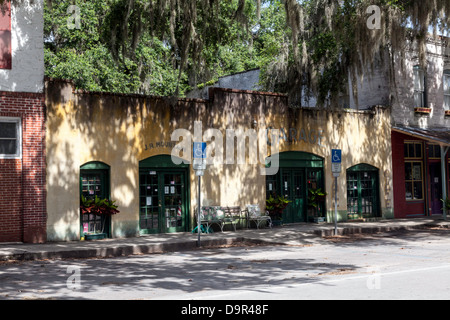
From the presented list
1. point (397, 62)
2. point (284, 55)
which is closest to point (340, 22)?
point (284, 55)

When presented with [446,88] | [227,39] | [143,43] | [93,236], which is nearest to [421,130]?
[446,88]

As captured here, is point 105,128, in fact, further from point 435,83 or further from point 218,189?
point 435,83

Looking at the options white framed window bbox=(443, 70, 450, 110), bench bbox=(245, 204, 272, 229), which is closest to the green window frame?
bench bbox=(245, 204, 272, 229)

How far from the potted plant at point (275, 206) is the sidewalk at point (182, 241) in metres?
0.60

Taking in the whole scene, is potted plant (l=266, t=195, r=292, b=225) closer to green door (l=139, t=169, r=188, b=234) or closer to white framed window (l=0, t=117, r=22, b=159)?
green door (l=139, t=169, r=188, b=234)

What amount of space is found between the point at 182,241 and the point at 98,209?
2.90m

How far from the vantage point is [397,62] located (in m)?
25.1

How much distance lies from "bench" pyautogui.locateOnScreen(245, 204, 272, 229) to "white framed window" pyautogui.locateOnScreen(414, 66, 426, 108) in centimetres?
1018

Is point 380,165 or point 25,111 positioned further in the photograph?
point 380,165

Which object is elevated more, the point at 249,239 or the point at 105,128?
the point at 105,128

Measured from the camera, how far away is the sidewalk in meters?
14.4

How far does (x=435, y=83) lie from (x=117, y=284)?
21.6 m

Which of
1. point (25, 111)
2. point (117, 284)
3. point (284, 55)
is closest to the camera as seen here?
point (117, 284)

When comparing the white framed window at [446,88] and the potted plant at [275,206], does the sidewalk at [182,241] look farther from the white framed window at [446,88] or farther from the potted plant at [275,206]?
the white framed window at [446,88]
